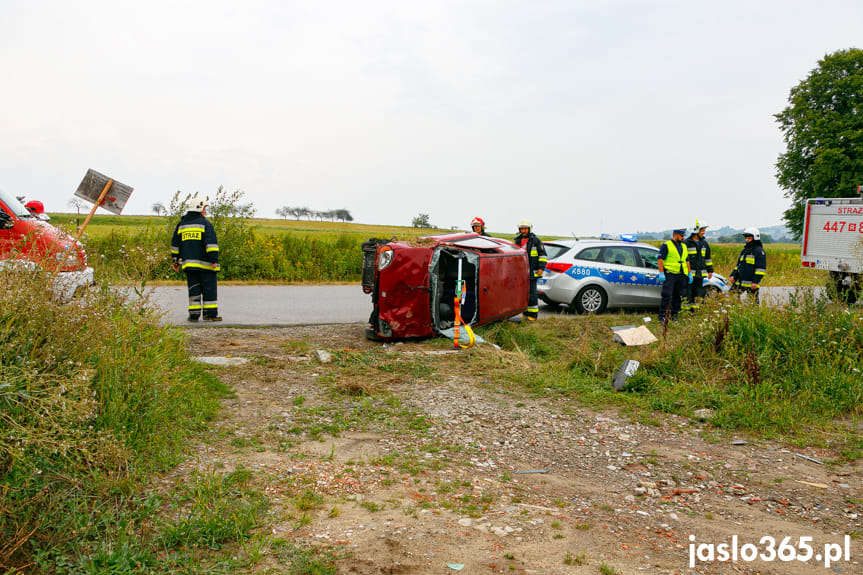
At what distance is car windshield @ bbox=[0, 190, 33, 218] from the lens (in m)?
7.70

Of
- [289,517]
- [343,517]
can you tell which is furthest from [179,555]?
[343,517]

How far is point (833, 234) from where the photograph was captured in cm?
1395

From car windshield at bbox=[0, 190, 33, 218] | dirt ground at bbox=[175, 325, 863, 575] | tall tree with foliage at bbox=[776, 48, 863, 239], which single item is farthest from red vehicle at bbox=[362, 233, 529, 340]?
tall tree with foliage at bbox=[776, 48, 863, 239]

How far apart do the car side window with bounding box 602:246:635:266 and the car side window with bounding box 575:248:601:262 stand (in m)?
0.16

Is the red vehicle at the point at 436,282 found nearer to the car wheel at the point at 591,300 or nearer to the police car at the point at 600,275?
the police car at the point at 600,275

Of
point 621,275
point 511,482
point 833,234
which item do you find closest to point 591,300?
point 621,275

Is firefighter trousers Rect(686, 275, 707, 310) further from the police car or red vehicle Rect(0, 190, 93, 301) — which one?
red vehicle Rect(0, 190, 93, 301)

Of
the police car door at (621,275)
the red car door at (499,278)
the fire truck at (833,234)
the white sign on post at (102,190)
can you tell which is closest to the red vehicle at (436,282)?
the red car door at (499,278)

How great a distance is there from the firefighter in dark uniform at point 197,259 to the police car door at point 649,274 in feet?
26.8

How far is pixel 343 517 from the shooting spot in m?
3.33

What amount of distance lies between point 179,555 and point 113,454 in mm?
946

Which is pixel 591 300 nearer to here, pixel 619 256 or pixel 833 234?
pixel 619 256

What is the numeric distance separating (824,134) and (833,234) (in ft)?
79.3

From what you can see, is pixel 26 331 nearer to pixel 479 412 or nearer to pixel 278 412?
pixel 278 412
